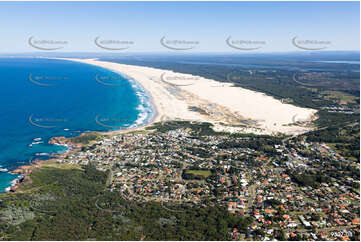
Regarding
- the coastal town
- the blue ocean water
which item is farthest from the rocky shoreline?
the blue ocean water

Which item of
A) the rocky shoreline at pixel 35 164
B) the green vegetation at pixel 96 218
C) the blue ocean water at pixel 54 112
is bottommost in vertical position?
the green vegetation at pixel 96 218

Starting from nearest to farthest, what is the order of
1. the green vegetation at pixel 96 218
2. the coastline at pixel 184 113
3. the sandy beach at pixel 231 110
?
the green vegetation at pixel 96 218, the coastline at pixel 184 113, the sandy beach at pixel 231 110

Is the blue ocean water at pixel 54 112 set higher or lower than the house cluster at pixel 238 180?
higher

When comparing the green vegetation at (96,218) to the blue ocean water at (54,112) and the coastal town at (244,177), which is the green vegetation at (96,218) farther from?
the blue ocean water at (54,112)

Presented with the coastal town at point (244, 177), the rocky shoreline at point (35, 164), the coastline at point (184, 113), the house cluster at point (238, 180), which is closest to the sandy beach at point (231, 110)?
the coastline at point (184, 113)

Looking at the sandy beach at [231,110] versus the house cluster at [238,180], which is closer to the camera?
the house cluster at [238,180]

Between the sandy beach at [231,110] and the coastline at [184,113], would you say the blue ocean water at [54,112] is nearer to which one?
the coastline at [184,113]

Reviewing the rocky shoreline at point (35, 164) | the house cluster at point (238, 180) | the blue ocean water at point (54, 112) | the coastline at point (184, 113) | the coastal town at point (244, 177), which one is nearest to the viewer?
the house cluster at point (238, 180)

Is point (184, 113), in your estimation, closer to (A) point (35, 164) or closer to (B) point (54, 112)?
(B) point (54, 112)
